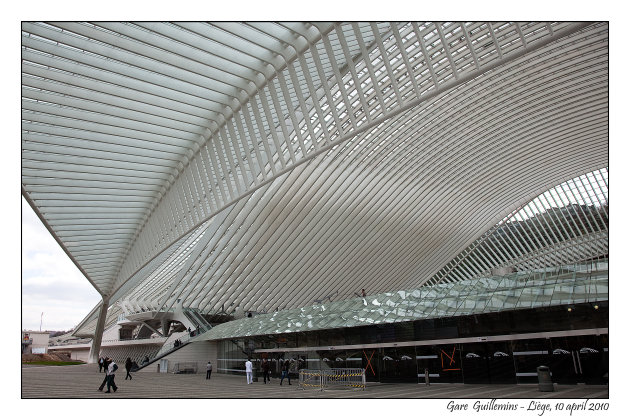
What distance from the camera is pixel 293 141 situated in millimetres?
23109

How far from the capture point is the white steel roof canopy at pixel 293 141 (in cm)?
1541

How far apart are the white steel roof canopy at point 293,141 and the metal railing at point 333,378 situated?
7.49 metres

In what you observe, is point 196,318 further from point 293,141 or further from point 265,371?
point 265,371

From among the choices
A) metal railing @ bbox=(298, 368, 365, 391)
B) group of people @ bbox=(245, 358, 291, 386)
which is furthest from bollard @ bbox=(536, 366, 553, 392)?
group of people @ bbox=(245, 358, 291, 386)

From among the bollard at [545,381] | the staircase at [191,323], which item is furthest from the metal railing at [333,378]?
the staircase at [191,323]

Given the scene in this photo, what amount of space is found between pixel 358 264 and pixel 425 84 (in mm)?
17386

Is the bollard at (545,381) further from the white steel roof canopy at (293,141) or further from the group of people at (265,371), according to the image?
the group of people at (265,371)

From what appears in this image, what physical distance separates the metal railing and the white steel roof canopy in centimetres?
749

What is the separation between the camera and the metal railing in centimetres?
1605

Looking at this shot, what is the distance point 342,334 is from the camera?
59.5 ft

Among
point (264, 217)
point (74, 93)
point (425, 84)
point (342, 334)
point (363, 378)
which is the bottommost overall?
point (363, 378)

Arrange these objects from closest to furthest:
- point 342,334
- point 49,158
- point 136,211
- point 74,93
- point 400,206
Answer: point 74,93, point 342,334, point 49,158, point 136,211, point 400,206

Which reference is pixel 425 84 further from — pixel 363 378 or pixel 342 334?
pixel 363 378

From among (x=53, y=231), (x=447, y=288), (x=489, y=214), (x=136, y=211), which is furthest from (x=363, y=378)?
(x=489, y=214)
